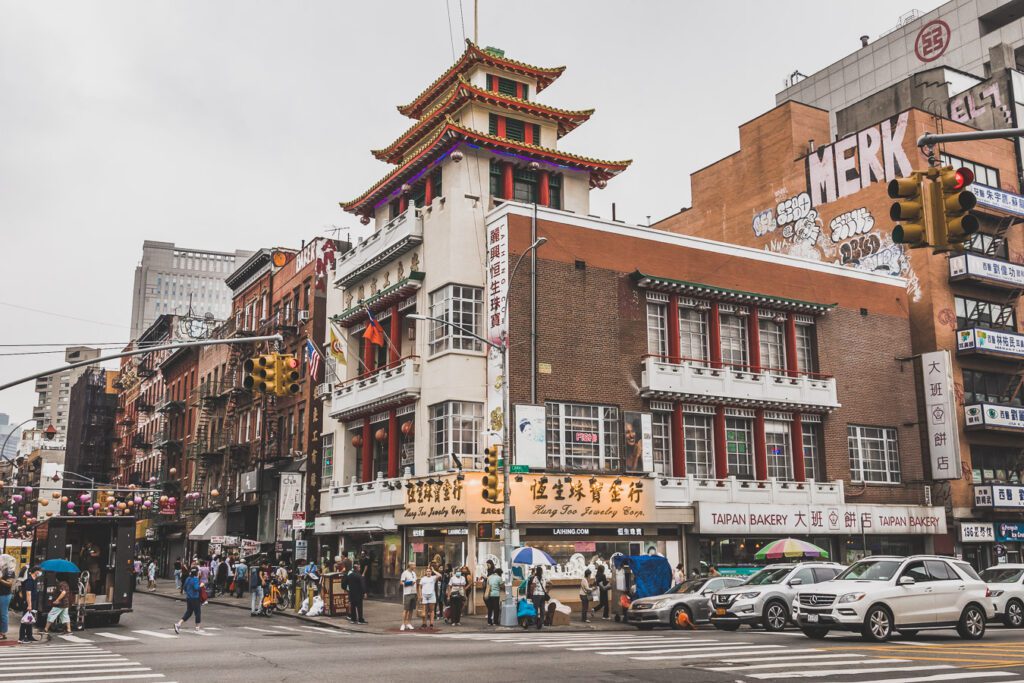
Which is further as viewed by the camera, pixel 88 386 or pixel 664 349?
pixel 88 386

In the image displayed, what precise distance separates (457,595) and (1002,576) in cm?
1532

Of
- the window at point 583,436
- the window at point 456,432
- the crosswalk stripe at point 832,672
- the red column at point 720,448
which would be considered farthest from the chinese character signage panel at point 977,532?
the crosswalk stripe at point 832,672

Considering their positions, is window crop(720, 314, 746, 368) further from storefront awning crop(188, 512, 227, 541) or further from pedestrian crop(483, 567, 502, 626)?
storefront awning crop(188, 512, 227, 541)

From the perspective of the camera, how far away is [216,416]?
201 ft

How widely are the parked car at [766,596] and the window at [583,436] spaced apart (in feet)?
34.6

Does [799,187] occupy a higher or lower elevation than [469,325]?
higher

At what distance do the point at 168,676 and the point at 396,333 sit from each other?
26.3 meters

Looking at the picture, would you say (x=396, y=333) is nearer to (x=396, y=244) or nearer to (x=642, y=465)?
(x=396, y=244)

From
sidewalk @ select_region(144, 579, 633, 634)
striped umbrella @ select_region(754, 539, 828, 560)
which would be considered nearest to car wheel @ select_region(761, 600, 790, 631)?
sidewalk @ select_region(144, 579, 633, 634)

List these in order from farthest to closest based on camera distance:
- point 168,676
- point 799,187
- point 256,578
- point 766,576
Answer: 1. point 799,187
2. point 256,578
3. point 766,576
4. point 168,676

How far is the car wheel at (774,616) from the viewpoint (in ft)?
81.4

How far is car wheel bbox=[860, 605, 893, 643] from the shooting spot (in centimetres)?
1948

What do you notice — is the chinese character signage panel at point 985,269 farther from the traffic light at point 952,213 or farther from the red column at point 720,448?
the traffic light at point 952,213

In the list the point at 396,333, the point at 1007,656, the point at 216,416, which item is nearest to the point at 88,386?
the point at 216,416
